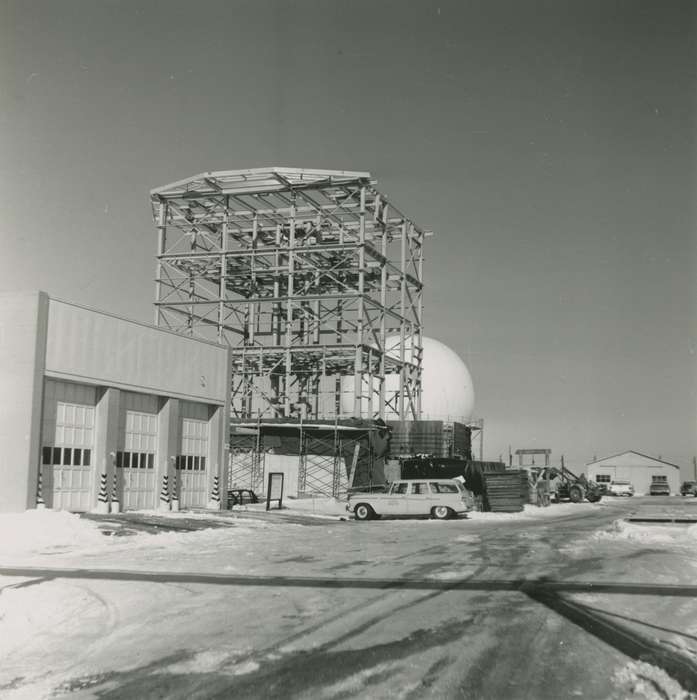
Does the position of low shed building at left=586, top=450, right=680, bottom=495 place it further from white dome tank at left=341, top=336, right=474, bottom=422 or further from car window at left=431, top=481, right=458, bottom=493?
car window at left=431, top=481, right=458, bottom=493

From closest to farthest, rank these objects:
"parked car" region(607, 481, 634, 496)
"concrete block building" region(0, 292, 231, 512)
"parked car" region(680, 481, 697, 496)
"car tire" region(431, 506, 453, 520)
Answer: "concrete block building" region(0, 292, 231, 512)
"car tire" region(431, 506, 453, 520)
"parked car" region(607, 481, 634, 496)
"parked car" region(680, 481, 697, 496)

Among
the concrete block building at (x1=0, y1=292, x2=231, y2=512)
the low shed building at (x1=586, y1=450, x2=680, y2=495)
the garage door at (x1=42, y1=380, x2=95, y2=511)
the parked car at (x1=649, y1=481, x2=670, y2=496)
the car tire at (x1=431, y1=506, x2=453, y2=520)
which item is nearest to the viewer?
the concrete block building at (x1=0, y1=292, x2=231, y2=512)

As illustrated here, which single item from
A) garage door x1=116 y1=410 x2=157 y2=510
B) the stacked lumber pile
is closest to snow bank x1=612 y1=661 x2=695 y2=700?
garage door x1=116 y1=410 x2=157 y2=510

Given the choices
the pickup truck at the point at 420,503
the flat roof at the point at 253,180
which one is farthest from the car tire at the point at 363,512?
the flat roof at the point at 253,180

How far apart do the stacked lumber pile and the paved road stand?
2191cm

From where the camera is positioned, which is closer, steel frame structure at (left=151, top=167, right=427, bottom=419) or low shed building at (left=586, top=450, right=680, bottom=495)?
steel frame structure at (left=151, top=167, right=427, bottom=419)

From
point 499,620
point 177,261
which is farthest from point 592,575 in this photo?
point 177,261

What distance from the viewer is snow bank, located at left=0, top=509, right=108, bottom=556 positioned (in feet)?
62.6

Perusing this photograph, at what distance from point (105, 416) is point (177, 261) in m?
34.5

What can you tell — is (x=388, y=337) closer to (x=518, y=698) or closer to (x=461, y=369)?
(x=461, y=369)

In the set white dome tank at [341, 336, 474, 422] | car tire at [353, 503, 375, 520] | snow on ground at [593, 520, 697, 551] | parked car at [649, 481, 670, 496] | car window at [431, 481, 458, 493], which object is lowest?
parked car at [649, 481, 670, 496]

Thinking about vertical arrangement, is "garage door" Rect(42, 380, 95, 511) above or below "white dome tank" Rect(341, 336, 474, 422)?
below

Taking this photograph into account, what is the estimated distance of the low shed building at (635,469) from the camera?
108375mm

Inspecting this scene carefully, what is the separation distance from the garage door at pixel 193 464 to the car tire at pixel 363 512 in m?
6.36
